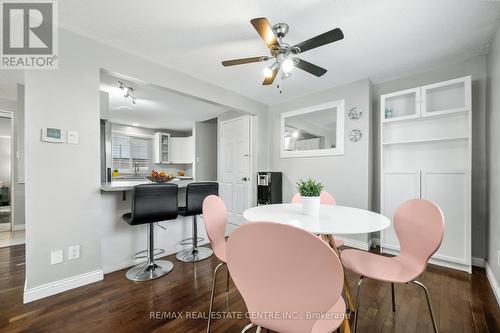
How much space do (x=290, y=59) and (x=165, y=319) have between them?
2267mm

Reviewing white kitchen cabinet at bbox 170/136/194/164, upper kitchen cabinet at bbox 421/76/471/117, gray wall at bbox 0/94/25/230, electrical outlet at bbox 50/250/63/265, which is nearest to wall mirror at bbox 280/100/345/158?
upper kitchen cabinet at bbox 421/76/471/117

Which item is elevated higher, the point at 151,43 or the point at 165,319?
the point at 151,43

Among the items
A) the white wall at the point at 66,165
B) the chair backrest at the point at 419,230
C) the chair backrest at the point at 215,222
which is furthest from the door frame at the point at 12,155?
the chair backrest at the point at 419,230

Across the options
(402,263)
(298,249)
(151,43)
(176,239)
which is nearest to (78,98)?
(151,43)

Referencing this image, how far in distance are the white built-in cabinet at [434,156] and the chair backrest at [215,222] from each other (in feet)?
7.57

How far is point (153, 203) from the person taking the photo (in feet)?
6.89

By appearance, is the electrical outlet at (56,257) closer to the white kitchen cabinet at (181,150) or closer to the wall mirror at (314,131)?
the wall mirror at (314,131)

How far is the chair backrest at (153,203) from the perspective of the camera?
2.00m

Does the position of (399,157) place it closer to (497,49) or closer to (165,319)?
(497,49)

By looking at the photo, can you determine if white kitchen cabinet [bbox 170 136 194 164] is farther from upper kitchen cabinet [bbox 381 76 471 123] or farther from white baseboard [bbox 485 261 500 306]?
white baseboard [bbox 485 261 500 306]

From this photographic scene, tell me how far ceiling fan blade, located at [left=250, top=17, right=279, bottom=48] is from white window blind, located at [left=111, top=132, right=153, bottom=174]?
5.66 metres

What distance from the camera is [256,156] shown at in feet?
13.0

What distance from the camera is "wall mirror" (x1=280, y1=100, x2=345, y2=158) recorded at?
324 centimetres

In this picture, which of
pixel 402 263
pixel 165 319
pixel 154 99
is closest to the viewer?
pixel 402 263
